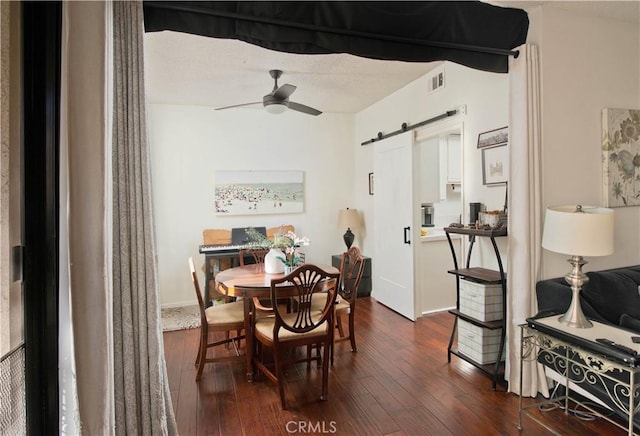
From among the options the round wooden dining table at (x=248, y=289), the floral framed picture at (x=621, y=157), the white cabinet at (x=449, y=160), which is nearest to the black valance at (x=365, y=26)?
the floral framed picture at (x=621, y=157)

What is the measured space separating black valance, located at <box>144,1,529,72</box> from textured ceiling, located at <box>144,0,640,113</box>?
289 mm

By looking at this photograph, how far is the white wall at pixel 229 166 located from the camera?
5.02 metres

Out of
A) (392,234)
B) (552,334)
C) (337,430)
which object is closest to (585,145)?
(552,334)

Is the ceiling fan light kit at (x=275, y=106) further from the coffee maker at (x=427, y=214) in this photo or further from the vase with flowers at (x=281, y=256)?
the coffee maker at (x=427, y=214)

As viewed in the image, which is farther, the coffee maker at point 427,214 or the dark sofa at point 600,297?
the coffee maker at point 427,214

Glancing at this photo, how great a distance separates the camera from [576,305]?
2209 millimetres

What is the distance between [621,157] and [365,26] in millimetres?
2245

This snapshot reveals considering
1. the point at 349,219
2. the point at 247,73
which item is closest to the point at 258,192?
the point at 349,219

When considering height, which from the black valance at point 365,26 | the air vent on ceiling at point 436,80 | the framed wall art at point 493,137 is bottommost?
the framed wall art at point 493,137

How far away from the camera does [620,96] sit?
2832 mm

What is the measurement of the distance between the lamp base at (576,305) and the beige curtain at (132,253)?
2299 mm

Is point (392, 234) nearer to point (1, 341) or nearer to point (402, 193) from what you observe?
point (402, 193)

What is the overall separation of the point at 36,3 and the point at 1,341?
1.37 meters

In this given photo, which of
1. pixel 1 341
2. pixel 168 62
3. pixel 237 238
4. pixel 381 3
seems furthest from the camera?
pixel 237 238
